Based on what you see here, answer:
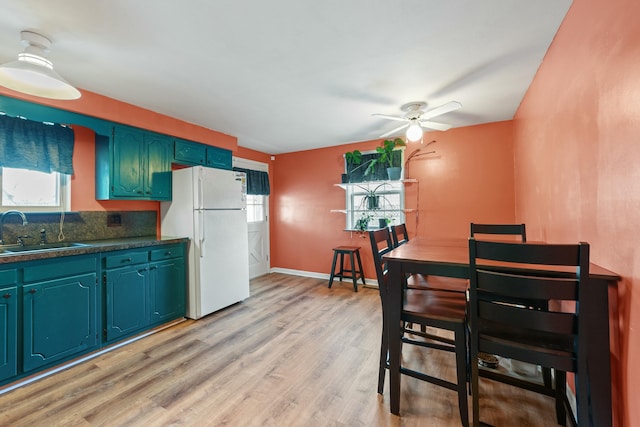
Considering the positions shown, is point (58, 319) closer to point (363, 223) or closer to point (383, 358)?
point (383, 358)

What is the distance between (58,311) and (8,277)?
415 mm

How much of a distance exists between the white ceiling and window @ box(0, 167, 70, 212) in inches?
36.9

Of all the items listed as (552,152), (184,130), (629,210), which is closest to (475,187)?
(552,152)

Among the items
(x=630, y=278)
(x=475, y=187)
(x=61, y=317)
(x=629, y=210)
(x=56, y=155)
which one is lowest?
(x=61, y=317)

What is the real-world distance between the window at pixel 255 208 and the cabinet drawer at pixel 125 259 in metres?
2.20

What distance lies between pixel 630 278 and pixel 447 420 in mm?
1188

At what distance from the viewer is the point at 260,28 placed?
5.53ft

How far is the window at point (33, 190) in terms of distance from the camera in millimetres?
2301

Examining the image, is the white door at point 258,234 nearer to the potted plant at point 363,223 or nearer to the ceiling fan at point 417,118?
the potted plant at point 363,223

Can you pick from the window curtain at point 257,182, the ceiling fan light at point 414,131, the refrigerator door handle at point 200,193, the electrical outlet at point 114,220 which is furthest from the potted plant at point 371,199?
the electrical outlet at point 114,220

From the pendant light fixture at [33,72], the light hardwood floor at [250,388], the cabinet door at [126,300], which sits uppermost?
the pendant light fixture at [33,72]

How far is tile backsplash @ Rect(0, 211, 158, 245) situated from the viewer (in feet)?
7.48

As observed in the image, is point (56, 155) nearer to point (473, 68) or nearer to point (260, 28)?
point (260, 28)

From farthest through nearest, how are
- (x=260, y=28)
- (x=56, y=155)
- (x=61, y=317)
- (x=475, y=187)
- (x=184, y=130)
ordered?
(x=475, y=187) < (x=184, y=130) < (x=56, y=155) < (x=61, y=317) < (x=260, y=28)
